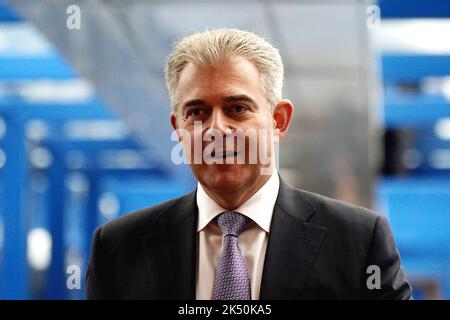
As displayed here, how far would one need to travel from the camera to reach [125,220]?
1161 millimetres

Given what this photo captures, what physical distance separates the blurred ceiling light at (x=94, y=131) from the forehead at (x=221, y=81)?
18.2 ft

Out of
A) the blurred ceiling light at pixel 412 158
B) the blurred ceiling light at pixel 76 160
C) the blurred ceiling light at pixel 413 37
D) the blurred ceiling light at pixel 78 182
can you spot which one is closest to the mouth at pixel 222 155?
the blurred ceiling light at pixel 413 37

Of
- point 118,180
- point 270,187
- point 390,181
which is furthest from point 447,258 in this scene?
point 270,187

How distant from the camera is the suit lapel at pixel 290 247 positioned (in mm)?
1062

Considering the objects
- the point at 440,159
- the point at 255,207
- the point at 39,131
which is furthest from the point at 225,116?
the point at 440,159

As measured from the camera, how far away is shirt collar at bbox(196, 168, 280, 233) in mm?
1131

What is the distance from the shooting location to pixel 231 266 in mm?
1090

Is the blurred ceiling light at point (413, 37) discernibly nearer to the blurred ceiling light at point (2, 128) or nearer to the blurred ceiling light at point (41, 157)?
the blurred ceiling light at point (2, 128)

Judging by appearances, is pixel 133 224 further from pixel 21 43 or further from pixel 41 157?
pixel 41 157

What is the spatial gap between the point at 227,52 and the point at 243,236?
0.76 ft

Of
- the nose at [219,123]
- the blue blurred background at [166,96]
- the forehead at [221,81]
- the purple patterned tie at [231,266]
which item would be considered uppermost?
the blue blurred background at [166,96]

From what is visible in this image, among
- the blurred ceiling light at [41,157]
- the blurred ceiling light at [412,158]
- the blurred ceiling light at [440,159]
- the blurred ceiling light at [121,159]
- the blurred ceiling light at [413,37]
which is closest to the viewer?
the blurred ceiling light at [413,37]

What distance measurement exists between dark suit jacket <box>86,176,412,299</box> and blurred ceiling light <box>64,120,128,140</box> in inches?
217
